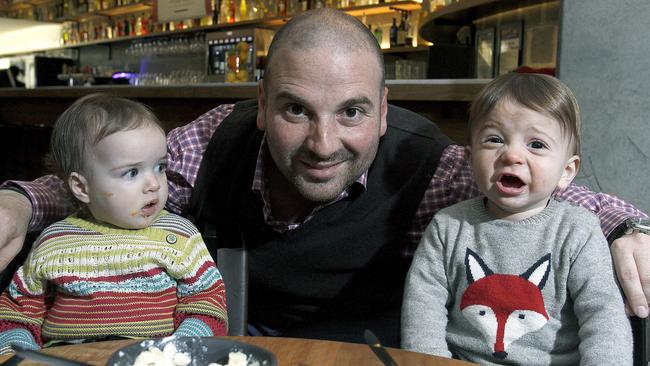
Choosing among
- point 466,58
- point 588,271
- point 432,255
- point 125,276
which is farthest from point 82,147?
point 466,58

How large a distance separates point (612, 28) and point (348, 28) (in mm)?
819

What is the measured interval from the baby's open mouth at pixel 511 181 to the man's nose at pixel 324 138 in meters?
0.37

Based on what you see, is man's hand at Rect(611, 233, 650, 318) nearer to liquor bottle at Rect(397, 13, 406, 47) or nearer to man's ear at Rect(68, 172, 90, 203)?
man's ear at Rect(68, 172, 90, 203)

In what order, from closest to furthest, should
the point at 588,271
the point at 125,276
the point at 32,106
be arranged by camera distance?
the point at 588,271, the point at 125,276, the point at 32,106

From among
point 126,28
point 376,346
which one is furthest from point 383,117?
point 126,28

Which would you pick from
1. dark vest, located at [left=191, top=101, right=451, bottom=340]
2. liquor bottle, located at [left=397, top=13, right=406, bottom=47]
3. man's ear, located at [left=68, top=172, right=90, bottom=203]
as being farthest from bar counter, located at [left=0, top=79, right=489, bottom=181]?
liquor bottle, located at [left=397, top=13, right=406, bottom=47]

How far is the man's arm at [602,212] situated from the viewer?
1243mm

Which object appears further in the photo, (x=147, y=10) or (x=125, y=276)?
(x=147, y=10)

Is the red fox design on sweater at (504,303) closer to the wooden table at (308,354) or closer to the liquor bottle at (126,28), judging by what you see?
the wooden table at (308,354)

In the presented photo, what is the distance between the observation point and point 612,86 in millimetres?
1941

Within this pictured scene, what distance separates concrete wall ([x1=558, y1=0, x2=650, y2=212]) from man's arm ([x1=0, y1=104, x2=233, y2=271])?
104cm

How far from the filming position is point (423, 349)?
1355 millimetres

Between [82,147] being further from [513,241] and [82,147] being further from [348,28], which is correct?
[513,241]

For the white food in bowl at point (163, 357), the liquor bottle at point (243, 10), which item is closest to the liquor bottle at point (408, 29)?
the liquor bottle at point (243, 10)
